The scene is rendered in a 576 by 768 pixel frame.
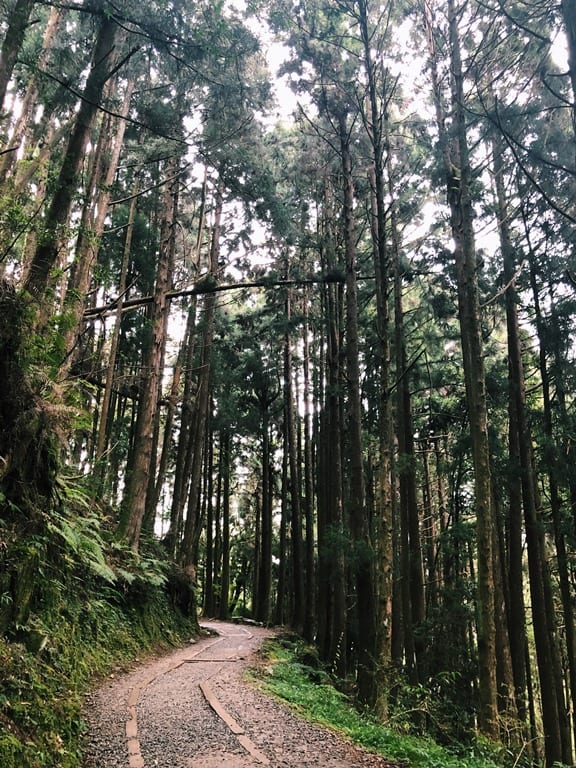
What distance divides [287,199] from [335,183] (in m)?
2.58

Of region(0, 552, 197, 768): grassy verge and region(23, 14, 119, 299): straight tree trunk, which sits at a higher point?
region(23, 14, 119, 299): straight tree trunk

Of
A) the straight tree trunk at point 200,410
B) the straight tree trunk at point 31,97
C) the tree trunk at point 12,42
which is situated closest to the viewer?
the tree trunk at point 12,42

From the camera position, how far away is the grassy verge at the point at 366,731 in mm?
5164

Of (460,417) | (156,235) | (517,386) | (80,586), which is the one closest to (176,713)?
(80,586)

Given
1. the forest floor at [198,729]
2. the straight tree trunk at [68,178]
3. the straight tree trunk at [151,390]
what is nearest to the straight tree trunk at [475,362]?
the forest floor at [198,729]

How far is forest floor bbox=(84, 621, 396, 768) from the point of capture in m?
4.43

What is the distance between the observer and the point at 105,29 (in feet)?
26.0

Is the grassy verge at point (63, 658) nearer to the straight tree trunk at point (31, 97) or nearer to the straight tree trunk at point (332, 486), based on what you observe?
the straight tree trunk at point (332, 486)

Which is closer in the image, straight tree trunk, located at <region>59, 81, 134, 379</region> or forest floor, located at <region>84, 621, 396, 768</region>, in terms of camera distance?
forest floor, located at <region>84, 621, 396, 768</region>

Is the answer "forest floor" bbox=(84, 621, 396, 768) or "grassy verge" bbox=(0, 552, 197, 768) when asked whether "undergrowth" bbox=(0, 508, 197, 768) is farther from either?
"forest floor" bbox=(84, 621, 396, 768)

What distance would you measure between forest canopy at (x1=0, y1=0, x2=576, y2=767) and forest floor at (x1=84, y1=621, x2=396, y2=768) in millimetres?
1469

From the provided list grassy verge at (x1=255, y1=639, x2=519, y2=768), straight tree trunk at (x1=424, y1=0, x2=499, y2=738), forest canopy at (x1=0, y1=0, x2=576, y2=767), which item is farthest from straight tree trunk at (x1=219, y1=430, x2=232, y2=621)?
straight tree trunk at (x1=424, y1=0, x2=499, y2=738)

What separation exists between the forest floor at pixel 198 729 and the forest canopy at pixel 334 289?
147cm

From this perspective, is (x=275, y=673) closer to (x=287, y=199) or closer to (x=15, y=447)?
(x=15, y=447)
